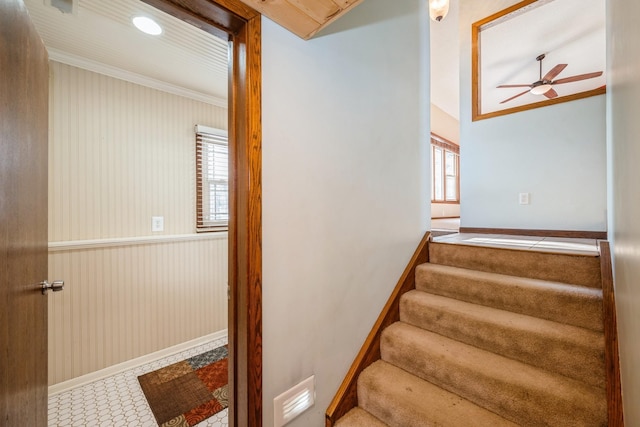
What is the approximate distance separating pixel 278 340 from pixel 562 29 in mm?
4442

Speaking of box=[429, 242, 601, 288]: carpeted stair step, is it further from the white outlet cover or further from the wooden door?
the white outlet cover

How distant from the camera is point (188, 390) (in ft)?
6.33

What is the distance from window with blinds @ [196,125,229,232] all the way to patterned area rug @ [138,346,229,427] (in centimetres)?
122

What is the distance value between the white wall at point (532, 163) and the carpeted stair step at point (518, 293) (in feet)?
4.26

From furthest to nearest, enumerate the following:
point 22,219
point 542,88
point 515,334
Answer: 1. point 542,88
2. point 515,334
3. point 22,219

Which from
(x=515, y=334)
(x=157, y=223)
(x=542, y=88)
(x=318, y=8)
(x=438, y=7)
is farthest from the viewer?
(x=542, y=88)

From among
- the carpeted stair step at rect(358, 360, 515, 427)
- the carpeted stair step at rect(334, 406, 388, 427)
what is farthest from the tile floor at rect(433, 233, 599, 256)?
the carpeted stair step at rect(334, 406, 388, 427)

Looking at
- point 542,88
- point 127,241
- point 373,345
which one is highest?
point 542,88

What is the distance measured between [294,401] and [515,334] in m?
1.15

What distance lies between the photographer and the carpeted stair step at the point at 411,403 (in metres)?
1.19

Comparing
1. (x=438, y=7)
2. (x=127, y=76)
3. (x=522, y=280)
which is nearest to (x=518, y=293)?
(x=522, y=280)

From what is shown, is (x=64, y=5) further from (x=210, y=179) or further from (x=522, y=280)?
(x=522, y=280)

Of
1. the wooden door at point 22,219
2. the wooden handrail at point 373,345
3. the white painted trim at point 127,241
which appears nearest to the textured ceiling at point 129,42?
the wooden door at point 22,219

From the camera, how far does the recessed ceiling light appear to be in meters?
1.63
